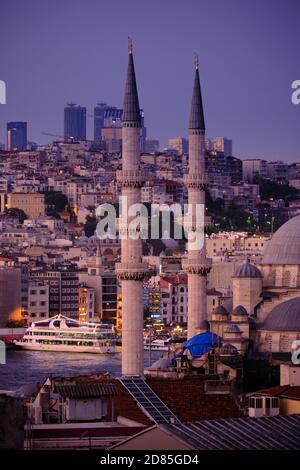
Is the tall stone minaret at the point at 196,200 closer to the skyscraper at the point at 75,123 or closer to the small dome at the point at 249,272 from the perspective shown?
the small dome at the point at 249,272

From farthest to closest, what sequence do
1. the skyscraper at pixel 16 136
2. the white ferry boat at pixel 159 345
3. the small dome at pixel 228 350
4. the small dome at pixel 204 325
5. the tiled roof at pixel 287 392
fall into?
the skyscraper at pixel 16 136
the white ferry boat at pixel 159 345
the small dome at pixel 204 325
the small dome at pixel 228 350
the tiled roof at pixel 287 392

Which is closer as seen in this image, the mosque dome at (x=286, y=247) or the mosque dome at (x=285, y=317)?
the mosque dome at (x=285, y=317)


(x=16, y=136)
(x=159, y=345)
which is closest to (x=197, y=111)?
(x=159, y=345)

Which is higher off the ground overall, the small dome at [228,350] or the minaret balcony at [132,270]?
the minaret balcony at [132,270]

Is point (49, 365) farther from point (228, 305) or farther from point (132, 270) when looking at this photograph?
point (132, 270)

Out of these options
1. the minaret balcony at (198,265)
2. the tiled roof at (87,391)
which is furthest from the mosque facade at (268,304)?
the tiled roof at (87,391)

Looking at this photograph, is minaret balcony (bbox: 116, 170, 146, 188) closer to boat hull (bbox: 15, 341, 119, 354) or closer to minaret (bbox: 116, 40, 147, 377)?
minaret (bbox: 116, 40, 147, 377)
